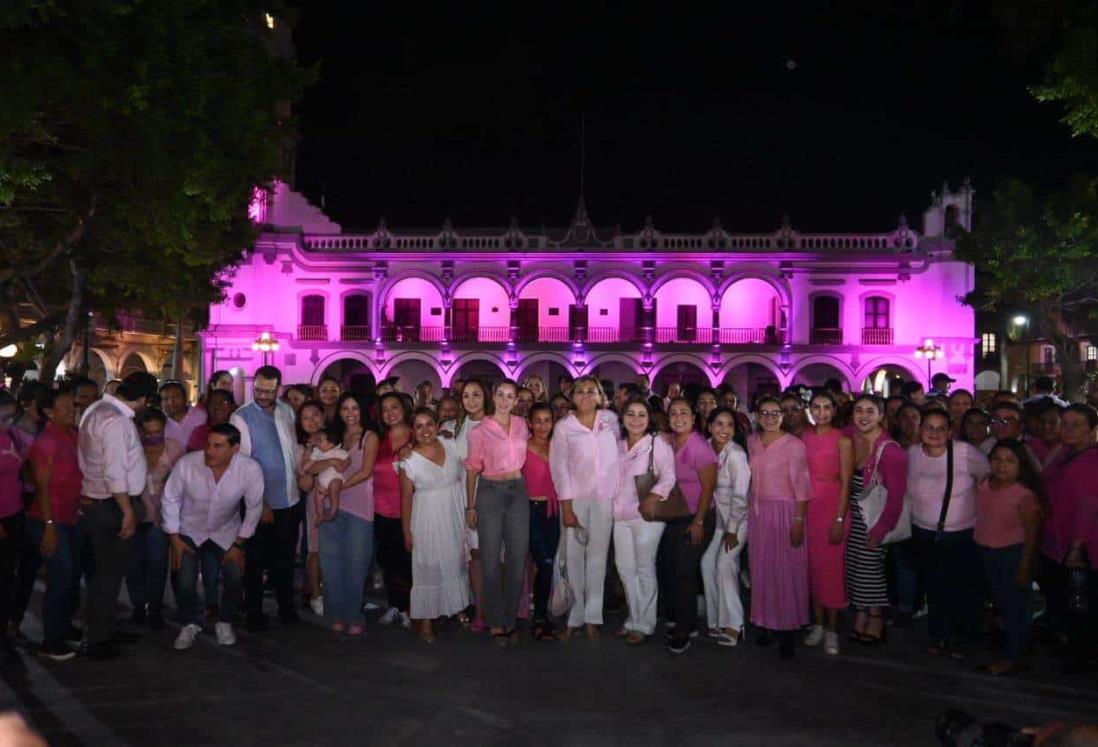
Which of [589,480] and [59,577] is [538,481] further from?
[59,577]

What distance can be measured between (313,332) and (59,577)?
89.8ft

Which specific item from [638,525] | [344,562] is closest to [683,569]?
[638,525]

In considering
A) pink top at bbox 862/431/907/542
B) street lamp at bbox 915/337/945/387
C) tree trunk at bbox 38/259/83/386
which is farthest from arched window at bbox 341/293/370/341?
pink top at bbox 862/431/907/542

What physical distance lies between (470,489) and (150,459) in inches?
103

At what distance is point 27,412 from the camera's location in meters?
7.84

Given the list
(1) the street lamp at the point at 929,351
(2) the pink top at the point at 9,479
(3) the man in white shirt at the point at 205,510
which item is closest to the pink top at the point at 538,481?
(3) the man in white shirt at the point at 205,510

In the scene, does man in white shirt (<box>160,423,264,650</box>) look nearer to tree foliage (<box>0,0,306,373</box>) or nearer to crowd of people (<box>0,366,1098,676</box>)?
crowd of people (<box>0,366,1098,676</box>)

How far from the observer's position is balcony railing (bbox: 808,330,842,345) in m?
32.6

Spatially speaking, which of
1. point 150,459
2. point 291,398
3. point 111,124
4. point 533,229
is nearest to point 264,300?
point 533,229

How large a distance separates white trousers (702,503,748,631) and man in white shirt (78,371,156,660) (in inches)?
165

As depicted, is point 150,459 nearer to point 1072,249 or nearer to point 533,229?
point 1072,249

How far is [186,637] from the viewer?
680 cm

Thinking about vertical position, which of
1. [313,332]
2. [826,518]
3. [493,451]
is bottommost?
[826,518]

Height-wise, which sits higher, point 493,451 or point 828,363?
point 828,363
